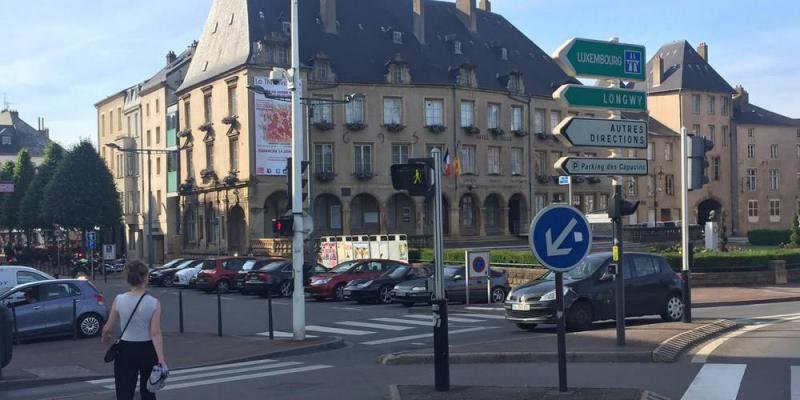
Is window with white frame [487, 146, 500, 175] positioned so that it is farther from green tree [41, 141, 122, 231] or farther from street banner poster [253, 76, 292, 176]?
green tree [41, 141, 122, 231]

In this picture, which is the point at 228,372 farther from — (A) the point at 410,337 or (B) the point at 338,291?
(B) the point at 338,291

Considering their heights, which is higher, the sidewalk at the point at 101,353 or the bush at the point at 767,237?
the bush at the point at 767,237

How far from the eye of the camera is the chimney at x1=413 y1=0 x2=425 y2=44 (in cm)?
6291

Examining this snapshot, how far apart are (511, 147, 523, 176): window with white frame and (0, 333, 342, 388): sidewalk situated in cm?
4564

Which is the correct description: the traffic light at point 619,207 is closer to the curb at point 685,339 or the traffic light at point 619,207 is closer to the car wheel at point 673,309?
the curb at point 685,339

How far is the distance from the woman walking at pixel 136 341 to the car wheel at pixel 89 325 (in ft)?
44.6

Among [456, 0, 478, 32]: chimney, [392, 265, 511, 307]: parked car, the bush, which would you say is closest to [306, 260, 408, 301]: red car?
[392, 265, 511, 307]: parked car

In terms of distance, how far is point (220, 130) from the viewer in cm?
5666

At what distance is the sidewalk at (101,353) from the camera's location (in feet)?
48.4

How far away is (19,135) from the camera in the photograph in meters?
115

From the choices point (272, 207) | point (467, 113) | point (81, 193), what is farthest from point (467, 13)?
point (81, 193)

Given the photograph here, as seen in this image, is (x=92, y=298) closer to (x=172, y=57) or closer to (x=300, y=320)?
(x=300, y=320)

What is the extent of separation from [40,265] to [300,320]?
51.8 metres

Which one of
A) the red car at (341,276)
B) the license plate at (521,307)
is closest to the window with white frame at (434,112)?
the red car at (341,276)
